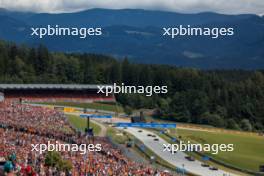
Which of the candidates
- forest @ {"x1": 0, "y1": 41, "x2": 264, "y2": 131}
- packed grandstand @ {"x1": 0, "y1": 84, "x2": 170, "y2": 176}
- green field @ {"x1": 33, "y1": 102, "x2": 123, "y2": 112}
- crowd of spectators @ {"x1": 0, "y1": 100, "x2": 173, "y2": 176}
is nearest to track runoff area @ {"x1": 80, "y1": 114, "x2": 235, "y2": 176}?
packed grandstand @ {"x1": 0, "y1": 84, "x2": 170, "y2": 176}

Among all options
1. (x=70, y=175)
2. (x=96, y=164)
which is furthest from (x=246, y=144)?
(x=70, y=175)

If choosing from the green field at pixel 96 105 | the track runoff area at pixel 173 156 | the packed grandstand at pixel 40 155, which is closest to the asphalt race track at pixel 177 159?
the track runoff area at pixel 173 156

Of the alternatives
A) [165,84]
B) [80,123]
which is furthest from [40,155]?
[165,84]

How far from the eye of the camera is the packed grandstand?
1093 inches

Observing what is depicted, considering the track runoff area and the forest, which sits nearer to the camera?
the track runoff area

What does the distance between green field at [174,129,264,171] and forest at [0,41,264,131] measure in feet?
47.6

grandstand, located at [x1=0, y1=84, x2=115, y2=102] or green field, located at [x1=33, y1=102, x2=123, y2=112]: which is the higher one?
grandstand, located at [x1=0, y1=84, x2=115, y2=102]

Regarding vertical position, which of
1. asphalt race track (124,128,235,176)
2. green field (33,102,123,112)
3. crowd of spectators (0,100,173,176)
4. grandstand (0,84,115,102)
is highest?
grandstand (0,84,115,102)

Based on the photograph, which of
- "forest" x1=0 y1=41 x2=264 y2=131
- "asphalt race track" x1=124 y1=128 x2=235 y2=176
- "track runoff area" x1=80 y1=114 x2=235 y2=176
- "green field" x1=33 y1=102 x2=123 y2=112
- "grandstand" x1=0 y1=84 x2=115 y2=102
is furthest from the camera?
"forest" x1=0 y1=41 x2=264 y2=131

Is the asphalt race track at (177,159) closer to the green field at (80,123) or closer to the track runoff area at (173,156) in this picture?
the track runoff area at (173,156)

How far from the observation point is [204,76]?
135000 millimetres

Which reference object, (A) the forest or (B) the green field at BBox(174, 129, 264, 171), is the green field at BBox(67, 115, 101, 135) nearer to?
(B) the green field at BBox(174, 129, 264, 171)

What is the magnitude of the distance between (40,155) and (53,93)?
70230 mm

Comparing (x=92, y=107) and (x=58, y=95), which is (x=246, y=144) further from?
(x=58, y=95)
